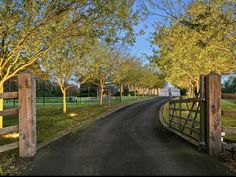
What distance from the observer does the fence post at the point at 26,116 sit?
5.39 meters

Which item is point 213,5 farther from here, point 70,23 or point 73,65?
point 73,65

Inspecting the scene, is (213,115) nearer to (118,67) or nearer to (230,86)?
(118,67)

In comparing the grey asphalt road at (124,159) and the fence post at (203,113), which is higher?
the fence post at (203,113)

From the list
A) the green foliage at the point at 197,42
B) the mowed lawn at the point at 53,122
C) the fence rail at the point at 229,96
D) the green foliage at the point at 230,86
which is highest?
the green foliage at the point at 197,42

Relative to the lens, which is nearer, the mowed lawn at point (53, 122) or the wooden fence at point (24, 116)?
the wooden fence at point (24, 116)

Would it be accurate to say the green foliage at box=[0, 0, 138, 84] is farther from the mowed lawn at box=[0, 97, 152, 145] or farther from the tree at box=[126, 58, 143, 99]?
the tree at box=[126, 58, 143, 99]

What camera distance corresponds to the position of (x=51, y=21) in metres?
7.67

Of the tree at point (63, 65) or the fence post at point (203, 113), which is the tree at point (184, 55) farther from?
the fence post at point (203, 113)

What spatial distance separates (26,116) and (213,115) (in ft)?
Answer: 15.3

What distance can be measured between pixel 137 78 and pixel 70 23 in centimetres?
3039

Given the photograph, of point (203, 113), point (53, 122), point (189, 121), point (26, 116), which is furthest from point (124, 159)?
point (53, 122)

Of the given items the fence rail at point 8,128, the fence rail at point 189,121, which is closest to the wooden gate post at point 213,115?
the fence rail at point 189,121

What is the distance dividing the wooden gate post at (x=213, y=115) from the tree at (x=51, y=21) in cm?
484

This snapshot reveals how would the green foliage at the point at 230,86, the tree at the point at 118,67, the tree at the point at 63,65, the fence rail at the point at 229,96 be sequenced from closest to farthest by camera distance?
the fence rail at the point at 229,96
the tree at the point at 63,65
the tree at the point at 118,67
the green foliage at the point at 230,86
